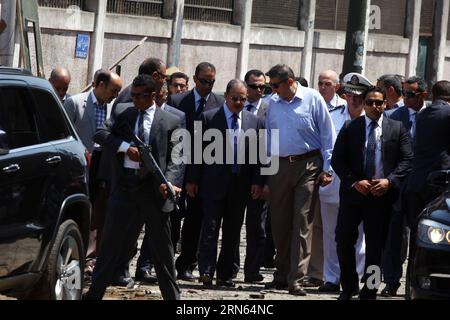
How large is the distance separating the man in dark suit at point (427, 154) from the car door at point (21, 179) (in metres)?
4.11

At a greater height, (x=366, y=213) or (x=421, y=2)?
(x=421, y=2)

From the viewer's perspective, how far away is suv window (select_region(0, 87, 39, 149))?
1003 cm

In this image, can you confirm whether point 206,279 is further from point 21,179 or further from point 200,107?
point 21,179

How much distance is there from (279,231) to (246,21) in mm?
18548

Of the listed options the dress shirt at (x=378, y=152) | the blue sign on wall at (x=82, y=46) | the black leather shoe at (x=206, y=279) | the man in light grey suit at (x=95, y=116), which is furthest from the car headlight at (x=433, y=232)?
the blue sign on wall at (x=82, y=46)

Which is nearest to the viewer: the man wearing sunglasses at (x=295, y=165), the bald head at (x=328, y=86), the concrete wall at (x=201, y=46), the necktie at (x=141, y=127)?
the necktie at (x=141, y=127)

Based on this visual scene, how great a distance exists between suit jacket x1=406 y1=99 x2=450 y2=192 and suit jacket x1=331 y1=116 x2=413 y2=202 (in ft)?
0.88

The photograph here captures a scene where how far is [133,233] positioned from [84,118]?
2.76m

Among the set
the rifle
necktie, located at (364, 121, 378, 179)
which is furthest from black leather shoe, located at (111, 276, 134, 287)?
necktie, located at (364, 121, 378, 179)

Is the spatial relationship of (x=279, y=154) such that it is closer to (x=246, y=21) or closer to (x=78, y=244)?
(x=78, y=244)

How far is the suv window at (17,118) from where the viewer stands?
1003 centimetres

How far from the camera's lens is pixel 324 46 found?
112 feet

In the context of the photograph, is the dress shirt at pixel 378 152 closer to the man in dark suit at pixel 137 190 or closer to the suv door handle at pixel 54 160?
the man in dark suit at pixel 137 190

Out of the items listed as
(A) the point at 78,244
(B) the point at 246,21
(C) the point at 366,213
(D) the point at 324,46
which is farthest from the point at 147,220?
(D) the point at 324,46
